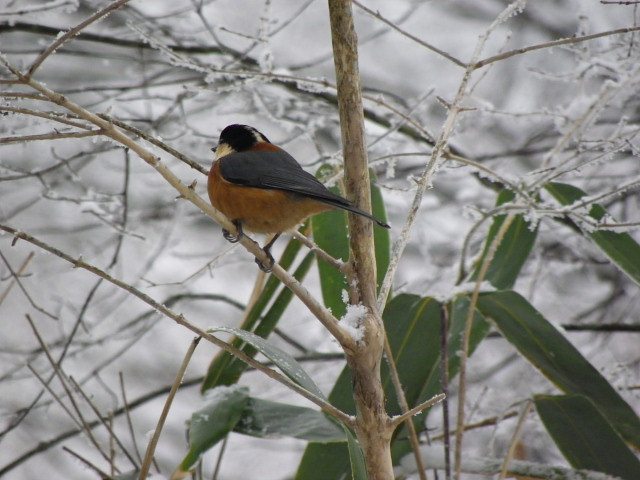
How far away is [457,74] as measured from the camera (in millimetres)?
7750

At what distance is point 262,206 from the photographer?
2.73 m

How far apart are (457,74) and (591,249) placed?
3724 mm

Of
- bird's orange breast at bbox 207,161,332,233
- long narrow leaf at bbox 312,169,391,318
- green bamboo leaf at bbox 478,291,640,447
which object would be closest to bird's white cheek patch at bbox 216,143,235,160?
bird's orange breast at bbox 207,161,332,233

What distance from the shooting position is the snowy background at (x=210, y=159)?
137 inches

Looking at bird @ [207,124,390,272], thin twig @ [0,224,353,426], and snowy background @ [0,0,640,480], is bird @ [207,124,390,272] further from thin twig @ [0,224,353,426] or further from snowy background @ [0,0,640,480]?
thin twig @ [0,224,353,426]

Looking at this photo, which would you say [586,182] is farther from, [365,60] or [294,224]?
[365,60]

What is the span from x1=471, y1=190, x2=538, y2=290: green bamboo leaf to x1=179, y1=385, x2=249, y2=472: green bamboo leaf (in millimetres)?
1074

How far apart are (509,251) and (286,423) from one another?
1180mm

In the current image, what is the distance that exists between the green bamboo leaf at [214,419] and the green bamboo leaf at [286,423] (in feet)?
0.19

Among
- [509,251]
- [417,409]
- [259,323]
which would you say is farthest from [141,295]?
[509,251]

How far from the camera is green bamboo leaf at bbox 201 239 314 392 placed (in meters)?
2.58

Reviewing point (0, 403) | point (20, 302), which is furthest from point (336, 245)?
point (20, 302)

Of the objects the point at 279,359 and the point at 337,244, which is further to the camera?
the point at 337,244

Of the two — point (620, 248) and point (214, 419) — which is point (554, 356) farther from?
point (214, 419)
